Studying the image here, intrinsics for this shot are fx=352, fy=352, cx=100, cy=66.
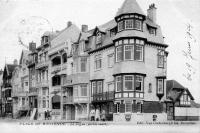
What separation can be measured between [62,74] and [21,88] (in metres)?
12.4

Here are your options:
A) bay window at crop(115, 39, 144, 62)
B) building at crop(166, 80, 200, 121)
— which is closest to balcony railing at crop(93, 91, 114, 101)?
bay window at crop(115, 39, 144, 62)

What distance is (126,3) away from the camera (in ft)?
76.8

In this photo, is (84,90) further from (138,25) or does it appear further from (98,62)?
(138,25)

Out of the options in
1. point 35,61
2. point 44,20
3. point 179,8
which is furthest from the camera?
point 35,61

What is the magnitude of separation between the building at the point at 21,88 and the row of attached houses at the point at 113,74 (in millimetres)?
3063

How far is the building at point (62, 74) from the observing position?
30.5 meters

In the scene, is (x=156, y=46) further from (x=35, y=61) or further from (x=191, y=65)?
→ (x=35, y=61)

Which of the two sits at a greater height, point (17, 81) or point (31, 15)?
point (31, 15)

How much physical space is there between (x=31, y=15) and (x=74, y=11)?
2.37 metres

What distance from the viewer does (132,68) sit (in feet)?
75.0

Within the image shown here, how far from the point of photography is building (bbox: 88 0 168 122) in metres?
23.0

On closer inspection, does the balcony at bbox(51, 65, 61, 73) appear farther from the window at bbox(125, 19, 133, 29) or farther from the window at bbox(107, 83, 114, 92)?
the window at bbox(125, 19, 133, 29)

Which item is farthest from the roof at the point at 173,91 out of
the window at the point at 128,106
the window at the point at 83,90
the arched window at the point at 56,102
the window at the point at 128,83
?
the arched window at the point at 56,102

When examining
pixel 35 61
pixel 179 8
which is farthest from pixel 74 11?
pixel 35 61
